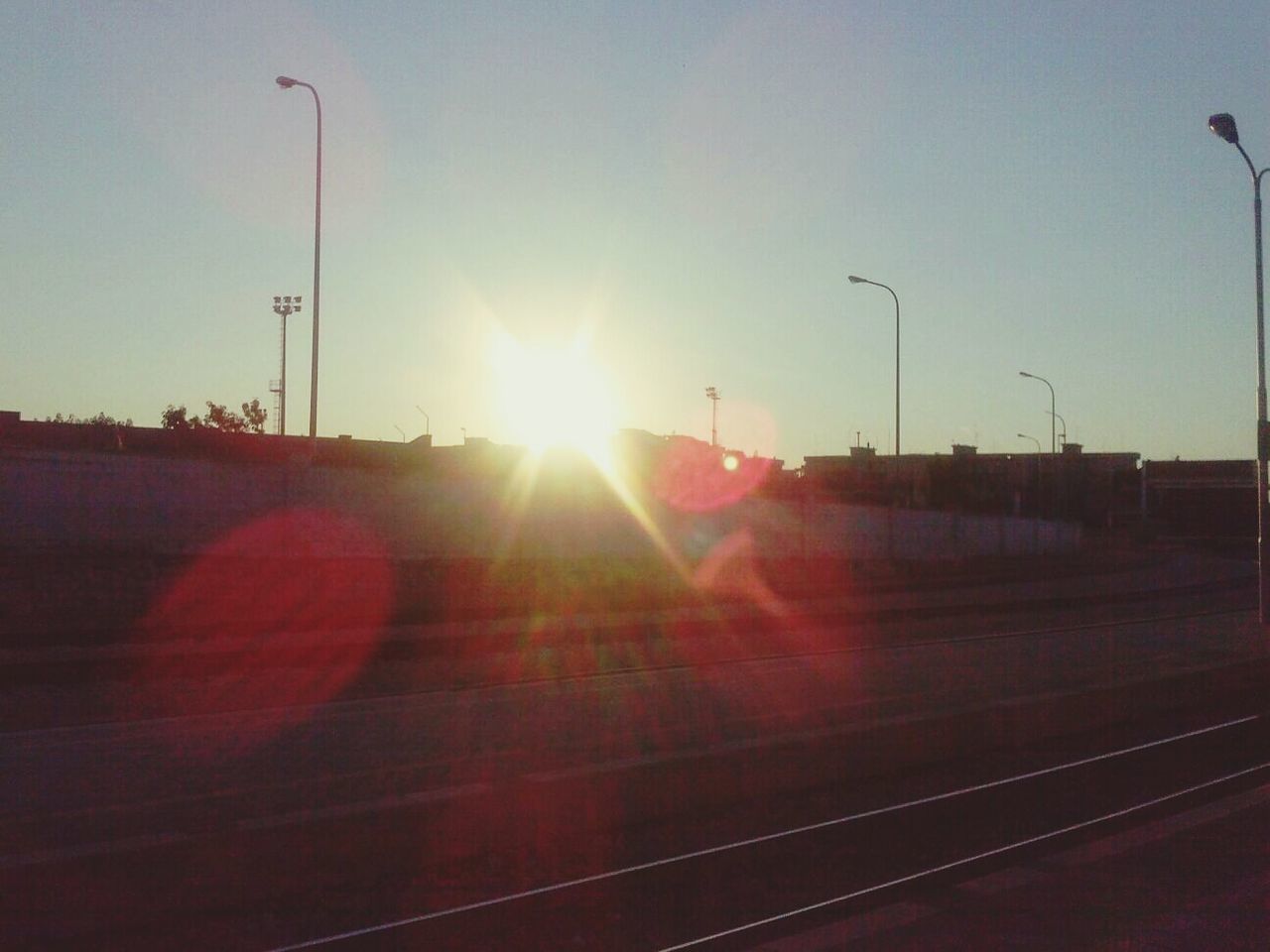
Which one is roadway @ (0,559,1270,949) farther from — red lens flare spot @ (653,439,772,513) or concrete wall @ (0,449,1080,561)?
red lens flare spot @ (653,439,772,513)

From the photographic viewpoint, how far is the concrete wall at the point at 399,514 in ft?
122

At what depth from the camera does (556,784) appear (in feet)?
34.6

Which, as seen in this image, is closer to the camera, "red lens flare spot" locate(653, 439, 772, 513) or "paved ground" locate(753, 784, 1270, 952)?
"paved ground" locate(753, 784, 1270, 952)

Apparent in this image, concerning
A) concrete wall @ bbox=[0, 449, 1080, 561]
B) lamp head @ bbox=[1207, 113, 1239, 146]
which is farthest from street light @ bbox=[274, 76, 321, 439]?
lamp head @ bbox=[1207, 113, 1239, 146]

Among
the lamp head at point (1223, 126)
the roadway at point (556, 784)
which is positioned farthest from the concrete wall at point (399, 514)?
the lamp head at point (1223, 126)

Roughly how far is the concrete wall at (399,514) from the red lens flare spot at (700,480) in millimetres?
1113

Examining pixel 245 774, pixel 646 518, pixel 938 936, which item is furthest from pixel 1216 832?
pixel 646 518

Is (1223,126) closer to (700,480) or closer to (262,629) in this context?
(262,629)

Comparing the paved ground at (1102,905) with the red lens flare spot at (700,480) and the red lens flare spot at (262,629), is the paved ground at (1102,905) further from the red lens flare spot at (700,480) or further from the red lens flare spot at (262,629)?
the red lens flare spot at (700,480)

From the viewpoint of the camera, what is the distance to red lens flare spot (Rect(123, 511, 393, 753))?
1747 centimetres

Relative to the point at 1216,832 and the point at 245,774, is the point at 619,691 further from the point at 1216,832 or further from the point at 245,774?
the point at 1216,832

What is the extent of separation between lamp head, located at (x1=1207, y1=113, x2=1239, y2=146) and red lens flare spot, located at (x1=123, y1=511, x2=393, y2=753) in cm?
1853

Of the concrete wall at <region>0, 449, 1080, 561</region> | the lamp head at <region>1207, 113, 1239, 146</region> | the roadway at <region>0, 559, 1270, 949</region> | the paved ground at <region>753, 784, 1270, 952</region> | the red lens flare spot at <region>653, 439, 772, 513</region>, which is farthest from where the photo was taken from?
the red lens flare spot at <region>653, 439, 772, 513</region>

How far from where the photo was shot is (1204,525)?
377ft
